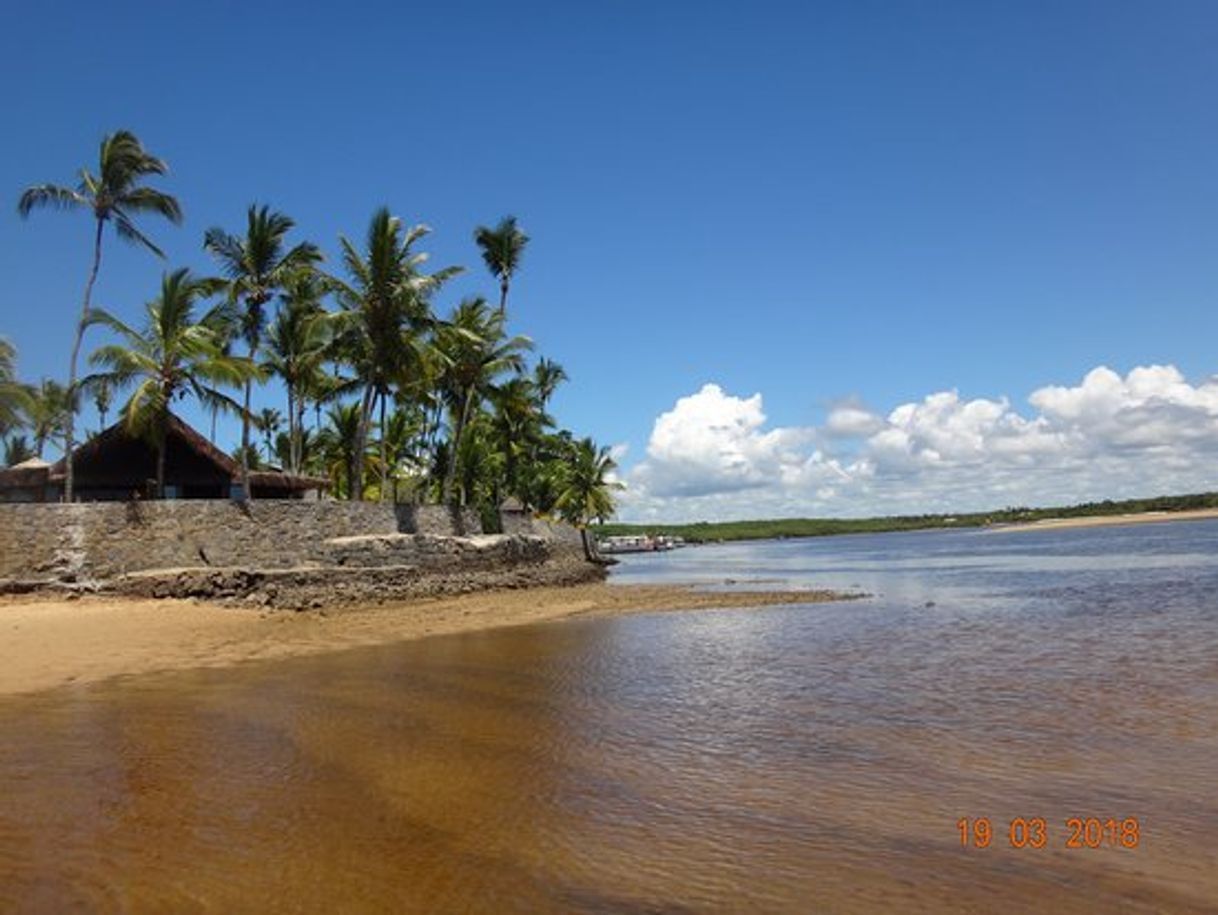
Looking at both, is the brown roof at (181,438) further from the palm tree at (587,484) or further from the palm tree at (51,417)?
the palm tree at (587,484)

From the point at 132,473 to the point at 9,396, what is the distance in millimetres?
4901

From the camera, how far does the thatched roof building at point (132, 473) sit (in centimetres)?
2753

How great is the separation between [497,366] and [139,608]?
18572 millimetres

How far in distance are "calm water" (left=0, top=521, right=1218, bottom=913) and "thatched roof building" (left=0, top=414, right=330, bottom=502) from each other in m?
16.9

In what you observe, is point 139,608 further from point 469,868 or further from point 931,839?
point 931,839

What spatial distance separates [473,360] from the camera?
34.7 m

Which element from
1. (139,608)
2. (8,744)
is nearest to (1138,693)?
(8,744)

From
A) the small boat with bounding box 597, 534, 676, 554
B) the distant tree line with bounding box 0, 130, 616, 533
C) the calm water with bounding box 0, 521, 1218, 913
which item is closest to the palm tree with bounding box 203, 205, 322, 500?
the distant tree line with bounding box 0, 130, 616, 533

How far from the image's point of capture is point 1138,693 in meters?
10.5

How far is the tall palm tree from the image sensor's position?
27.9m

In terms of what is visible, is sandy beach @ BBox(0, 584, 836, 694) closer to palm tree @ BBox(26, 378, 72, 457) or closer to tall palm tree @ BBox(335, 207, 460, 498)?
tall palm tree @ BBox(335, 207, 460, 498)
